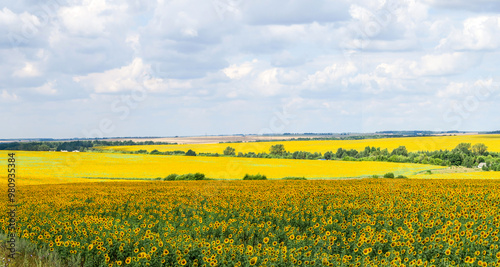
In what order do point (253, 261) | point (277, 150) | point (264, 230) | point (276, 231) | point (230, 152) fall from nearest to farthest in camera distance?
point (253, 261) → point (276, 231) → point (264, 230) → point (230, 152) → point (277, 150)

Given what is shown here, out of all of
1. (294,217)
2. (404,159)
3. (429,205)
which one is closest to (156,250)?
(294,217)

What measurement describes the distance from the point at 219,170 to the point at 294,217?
44.1 meters

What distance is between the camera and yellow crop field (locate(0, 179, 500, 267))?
9.90m

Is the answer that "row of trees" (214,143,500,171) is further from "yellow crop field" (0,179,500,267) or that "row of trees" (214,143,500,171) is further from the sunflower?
the sunflower

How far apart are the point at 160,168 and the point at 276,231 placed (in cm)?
4789

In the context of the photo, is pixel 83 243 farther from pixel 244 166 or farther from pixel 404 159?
pixel 404 159

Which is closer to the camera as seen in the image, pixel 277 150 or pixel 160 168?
pixel 160 168

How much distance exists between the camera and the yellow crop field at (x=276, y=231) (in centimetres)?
990

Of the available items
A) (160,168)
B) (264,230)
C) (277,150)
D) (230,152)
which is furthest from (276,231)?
(277,150)

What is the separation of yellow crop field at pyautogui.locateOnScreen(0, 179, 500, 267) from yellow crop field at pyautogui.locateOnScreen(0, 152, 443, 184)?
108ft

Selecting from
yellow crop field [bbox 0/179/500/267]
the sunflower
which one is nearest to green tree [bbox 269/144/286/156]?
yellow crop field [bbox 0/179/500/267]

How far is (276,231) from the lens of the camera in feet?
41.0

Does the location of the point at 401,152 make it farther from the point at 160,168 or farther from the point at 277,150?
the point at 160,168

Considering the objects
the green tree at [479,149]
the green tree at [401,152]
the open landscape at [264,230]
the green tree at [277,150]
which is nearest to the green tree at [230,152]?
the green tree at [277,150]
